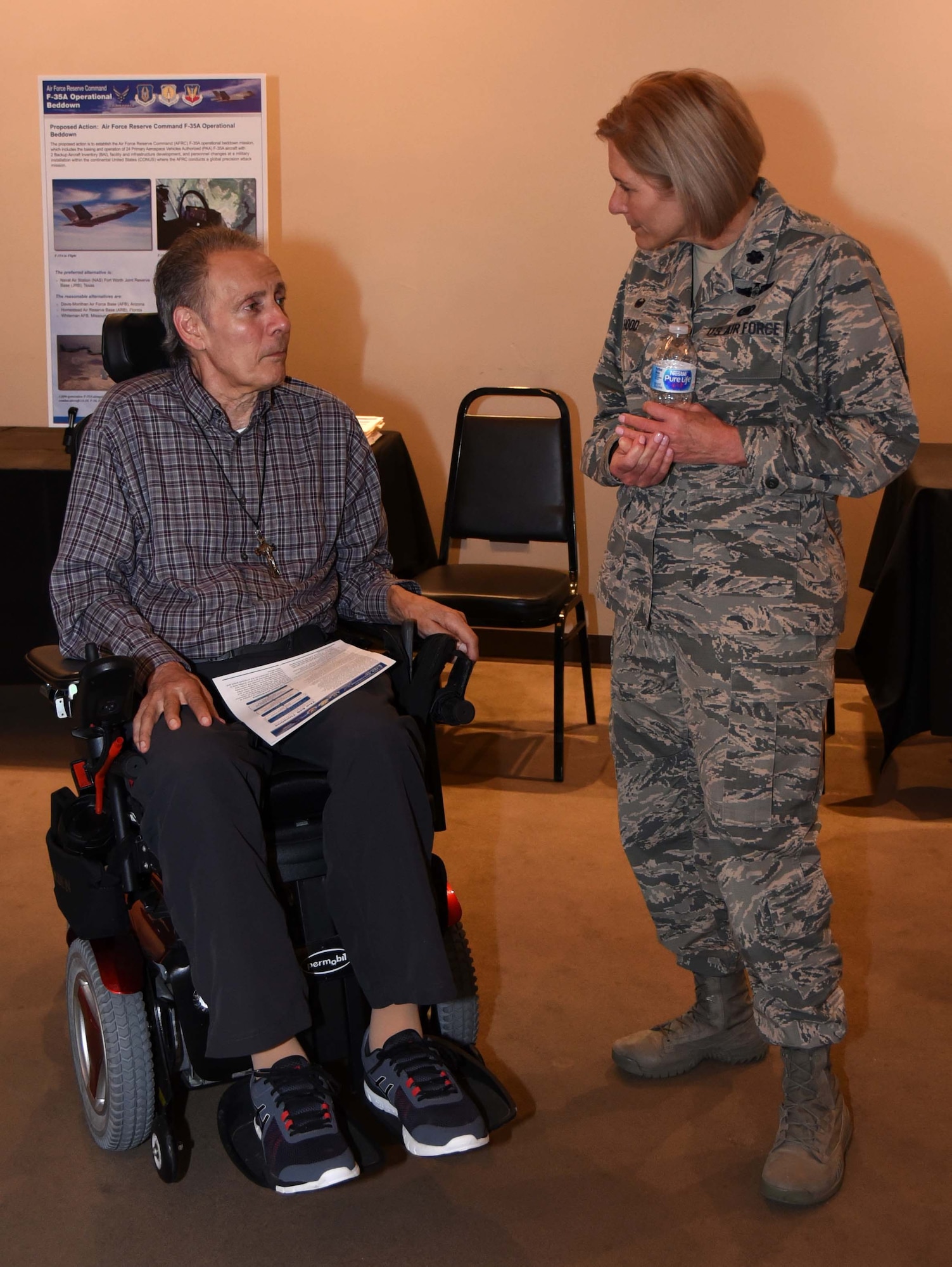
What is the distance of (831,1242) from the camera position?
64.2 inches

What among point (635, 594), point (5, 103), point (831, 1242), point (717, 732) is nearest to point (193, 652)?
point (635, 594)

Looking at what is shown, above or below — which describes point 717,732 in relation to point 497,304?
below

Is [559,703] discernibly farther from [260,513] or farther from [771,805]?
[771,805]

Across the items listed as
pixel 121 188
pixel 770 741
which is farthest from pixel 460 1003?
pixel 121 188

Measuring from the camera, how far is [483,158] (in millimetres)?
4031

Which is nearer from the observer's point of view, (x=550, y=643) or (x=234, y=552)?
(x=234, y=552)

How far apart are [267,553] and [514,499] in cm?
163

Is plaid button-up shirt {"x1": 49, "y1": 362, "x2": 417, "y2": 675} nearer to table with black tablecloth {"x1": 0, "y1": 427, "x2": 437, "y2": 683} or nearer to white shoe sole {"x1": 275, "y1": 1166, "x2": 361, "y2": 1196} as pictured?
white shoe sole {"x1": 275, "y1": 1166, "x2": 361, "y2": 1196}

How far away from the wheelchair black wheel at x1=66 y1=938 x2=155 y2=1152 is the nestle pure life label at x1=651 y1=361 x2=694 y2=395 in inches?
44.3

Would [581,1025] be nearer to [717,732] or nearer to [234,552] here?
[717,732]

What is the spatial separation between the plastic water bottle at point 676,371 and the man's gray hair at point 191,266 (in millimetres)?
798

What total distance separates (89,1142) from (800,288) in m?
1.60

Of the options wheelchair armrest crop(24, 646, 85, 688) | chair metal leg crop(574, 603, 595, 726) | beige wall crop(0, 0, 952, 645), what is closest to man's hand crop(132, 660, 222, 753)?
wheelchair armrest crop(24, 646, 85, 688)

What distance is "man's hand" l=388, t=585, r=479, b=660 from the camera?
6.54 ft
